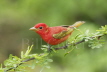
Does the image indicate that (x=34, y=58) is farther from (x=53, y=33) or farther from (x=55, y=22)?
(x=55, y=22)

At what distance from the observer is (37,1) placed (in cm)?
557

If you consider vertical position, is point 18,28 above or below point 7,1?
below

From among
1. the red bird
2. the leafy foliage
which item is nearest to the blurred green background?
the red bird

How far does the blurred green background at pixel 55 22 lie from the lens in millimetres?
3906

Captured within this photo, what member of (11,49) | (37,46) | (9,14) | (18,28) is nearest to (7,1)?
(9,14)

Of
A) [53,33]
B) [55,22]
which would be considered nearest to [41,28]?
[53,33]

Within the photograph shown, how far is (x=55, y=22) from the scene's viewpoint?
448 centimetres

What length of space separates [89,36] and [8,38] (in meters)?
4.51

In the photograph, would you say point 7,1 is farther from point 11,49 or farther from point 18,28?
point 11,49

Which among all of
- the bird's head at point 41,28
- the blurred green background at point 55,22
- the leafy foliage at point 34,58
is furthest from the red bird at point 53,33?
the blurred green background at point 55,22

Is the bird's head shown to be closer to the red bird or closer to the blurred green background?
the red bird

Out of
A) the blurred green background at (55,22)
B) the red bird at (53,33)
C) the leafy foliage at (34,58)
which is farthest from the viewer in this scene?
the blurred green background at (55,22)

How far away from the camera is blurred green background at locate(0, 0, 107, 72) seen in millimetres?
A: 3906

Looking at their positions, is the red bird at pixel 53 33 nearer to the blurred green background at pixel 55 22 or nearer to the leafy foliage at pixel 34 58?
the leafy foliage at pixel 34 58
